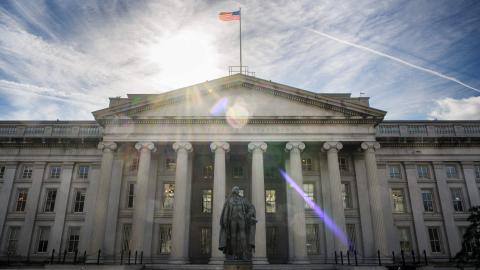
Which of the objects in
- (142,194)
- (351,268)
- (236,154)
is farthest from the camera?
(236,154)

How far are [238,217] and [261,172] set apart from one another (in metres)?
12.7

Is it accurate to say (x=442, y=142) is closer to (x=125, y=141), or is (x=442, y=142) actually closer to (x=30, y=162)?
(x=125, y=141)

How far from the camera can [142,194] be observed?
26281 millimetres

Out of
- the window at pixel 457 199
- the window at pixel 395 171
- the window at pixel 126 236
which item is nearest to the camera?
the window at pixel 126 236

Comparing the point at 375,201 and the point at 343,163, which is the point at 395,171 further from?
the point at 375,201

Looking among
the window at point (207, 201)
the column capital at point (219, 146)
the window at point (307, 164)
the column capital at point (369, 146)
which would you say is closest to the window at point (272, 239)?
the window at point (207, 201)

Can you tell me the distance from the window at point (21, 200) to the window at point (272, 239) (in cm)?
2197

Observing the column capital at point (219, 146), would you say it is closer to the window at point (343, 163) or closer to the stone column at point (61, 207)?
the window at point (343, 163)

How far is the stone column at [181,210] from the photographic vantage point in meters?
24.9

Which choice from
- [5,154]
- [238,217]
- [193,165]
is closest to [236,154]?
[193,165]

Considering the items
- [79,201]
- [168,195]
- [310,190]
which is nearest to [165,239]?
[168,195]

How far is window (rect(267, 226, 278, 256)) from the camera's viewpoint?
29.4m

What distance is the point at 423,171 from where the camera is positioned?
32.2 m

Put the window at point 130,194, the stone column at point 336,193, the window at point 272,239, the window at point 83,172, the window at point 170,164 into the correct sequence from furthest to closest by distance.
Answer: the window at point 83,172 → the window at point 170,164 → the window at point 130,194 → the window at point 272,239 → the stone column at point 336,193
